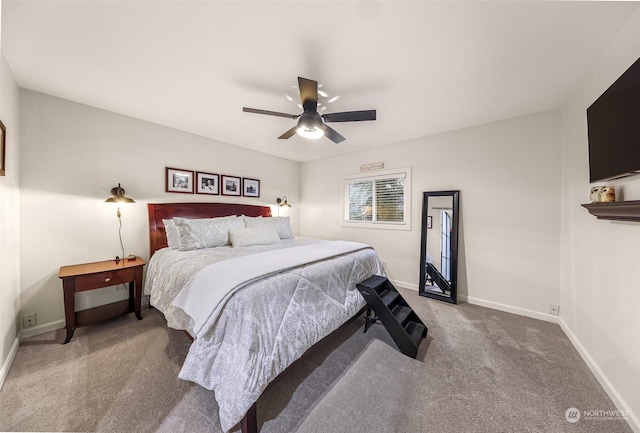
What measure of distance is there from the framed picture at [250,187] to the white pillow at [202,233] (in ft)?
3.80

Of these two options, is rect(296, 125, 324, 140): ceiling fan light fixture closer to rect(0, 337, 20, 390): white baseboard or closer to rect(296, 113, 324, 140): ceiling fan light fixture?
rect(296, 113, 324, 140): ceiling fan light fixture

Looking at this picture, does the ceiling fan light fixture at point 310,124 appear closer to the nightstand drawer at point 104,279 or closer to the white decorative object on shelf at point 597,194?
the white decorative object on shelf at point 597,194

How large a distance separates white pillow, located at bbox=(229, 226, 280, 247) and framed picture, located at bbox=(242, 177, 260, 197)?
1274mm

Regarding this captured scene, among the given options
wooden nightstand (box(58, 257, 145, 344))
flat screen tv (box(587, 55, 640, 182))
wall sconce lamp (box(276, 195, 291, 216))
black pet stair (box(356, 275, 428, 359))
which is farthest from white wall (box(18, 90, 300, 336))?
flat screen tv (box(587, 55, 640, 182))

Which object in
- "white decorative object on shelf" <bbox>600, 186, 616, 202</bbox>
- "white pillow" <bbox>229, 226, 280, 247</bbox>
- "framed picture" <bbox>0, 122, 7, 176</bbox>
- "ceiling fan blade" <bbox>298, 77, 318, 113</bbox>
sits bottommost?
"white pillow" <bbox>229, 226, 280, 247</bbox>

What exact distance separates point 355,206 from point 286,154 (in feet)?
5.91

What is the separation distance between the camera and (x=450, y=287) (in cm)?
321

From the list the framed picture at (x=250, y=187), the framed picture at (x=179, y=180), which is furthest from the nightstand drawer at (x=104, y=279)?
the framed picture at (x=250, y=187)

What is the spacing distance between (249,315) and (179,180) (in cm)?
284

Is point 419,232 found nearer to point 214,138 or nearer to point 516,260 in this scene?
point 516,260

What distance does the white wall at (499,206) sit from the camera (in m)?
2.69

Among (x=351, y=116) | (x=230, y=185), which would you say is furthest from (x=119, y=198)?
(x=351, y=116)

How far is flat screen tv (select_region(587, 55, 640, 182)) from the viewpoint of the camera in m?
1.31

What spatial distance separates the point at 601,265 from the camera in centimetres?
181
